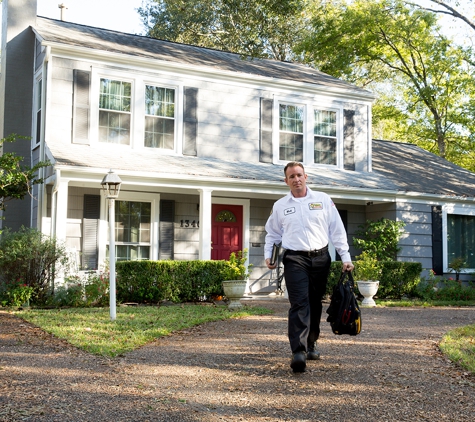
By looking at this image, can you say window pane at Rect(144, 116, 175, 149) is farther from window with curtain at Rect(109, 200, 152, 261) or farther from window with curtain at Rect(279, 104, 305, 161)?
window with curtain at Rect(279, 104, 305, 161)

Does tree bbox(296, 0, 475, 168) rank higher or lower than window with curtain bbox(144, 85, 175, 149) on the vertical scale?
higher

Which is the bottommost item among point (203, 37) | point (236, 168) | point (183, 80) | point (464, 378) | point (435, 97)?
point (464, 378)

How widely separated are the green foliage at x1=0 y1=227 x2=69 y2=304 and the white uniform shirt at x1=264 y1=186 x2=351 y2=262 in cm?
601

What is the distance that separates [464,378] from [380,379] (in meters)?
0.77

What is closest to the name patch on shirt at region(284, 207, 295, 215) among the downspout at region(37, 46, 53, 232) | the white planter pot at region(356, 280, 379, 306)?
the white planter pot at region(356, 280, 379, 306)

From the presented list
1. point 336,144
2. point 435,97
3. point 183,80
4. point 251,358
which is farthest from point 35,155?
point 435,97

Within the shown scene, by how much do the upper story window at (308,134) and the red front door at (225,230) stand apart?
168 centimetres

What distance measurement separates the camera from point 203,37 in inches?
1030

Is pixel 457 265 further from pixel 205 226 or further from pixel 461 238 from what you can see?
pixel 205 226

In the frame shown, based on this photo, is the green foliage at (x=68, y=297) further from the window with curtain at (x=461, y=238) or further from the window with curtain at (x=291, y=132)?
the window with curtain at (x=461, y=238)

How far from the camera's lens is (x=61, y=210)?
10602mm

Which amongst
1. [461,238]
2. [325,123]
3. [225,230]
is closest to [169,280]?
[225,230]

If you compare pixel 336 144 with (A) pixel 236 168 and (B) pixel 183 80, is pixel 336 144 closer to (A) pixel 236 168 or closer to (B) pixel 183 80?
(A) pixel 236 168

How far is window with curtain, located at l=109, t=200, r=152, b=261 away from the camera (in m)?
12.3
